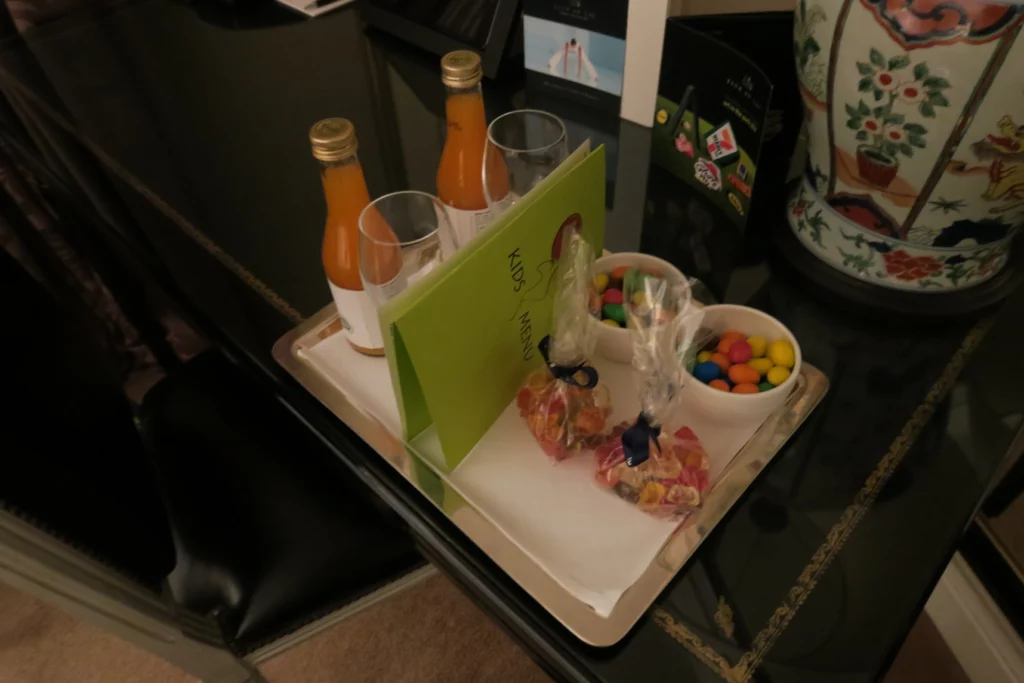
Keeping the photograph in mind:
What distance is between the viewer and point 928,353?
2.19 feet

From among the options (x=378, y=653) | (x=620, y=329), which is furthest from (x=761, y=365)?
(x=378, y=653)

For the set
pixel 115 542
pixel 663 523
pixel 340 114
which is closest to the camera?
pixel 663 523

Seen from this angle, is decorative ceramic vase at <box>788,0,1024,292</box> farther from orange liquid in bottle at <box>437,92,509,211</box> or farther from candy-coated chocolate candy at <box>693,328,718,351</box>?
orange liquid in bottle at <box>437,92,509,211</box>

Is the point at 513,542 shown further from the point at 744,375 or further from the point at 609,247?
the point at 609,247

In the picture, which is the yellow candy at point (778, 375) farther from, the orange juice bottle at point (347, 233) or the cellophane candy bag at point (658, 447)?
the orange juice bottle at point (347, 233)

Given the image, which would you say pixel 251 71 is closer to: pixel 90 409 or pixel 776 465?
pixel 90 409

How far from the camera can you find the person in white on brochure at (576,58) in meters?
0.91

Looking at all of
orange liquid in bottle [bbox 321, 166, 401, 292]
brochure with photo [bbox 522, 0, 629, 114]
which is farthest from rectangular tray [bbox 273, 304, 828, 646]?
brochure with photo [bbox 522, 0, 629, 114]

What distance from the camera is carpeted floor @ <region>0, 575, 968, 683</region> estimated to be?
1.33m

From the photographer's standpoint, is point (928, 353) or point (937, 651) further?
point (937, 651)

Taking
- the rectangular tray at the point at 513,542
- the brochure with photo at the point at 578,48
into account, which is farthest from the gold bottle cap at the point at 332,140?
the brochure with photo at the point at 578,48

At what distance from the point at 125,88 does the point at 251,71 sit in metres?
0.19

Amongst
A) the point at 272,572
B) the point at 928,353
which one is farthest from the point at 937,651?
the point at 272,572

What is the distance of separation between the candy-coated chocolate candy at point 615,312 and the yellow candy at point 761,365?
113 millimetres
